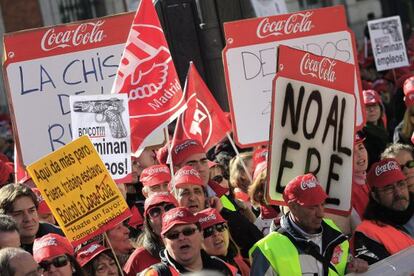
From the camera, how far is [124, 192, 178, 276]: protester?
7.13 m

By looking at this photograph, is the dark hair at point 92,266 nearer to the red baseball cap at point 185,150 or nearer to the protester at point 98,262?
the protester at point 98,262

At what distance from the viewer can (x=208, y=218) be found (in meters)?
7.33

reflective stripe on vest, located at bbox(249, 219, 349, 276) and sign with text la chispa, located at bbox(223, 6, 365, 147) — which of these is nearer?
reflective stripe on vest, located at bbox(249, 219, 349, 276)

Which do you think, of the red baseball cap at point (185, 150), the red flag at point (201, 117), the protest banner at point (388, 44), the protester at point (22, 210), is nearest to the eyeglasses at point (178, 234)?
the protester at point (22, 210)

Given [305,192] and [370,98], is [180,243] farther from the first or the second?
[370,98]

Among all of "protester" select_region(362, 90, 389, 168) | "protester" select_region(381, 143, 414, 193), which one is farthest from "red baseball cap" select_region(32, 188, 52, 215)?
"protester" select_region(362, 90, 389, 168)

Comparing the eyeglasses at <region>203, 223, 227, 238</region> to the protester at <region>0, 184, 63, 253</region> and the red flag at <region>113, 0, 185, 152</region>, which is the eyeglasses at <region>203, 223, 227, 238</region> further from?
the red flag at <region>113, 0, 185, 152</region>

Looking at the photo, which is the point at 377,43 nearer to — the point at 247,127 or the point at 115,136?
the point at 247,127

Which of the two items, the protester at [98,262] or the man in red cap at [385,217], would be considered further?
the man in red cap at [385,217]

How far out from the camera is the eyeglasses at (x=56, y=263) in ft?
21.8

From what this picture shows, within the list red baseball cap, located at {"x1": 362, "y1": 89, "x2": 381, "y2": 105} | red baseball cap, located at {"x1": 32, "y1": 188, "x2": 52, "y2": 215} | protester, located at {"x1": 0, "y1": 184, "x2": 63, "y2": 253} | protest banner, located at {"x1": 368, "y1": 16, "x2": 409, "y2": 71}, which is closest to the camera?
protester, located at {"x1": 0, "y1": 184, "x2": 63, "y2": 253}

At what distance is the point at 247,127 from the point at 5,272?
4.13 meters

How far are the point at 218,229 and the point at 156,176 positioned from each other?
44.1 inches

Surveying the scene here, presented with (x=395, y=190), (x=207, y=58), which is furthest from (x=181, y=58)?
(x=395, y=190)
